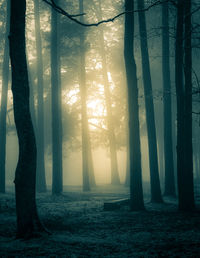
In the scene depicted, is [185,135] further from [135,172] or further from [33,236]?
[33,236]

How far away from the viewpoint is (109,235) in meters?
6.43

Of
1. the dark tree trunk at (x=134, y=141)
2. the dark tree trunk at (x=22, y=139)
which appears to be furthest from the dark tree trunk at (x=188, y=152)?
the dark tree trunk at (x=22, y=139)

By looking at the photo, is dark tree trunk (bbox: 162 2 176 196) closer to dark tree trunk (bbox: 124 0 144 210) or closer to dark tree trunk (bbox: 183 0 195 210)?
dark tree trunk (bbox: 124 0 144 210)

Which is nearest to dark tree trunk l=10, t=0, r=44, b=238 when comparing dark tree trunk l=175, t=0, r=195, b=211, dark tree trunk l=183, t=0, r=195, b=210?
dark tree trunk l=175, t=0, r=195, b=211

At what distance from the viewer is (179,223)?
7.46 metres

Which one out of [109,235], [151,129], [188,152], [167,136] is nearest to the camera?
[109,235]

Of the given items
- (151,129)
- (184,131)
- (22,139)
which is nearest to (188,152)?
(184,131)

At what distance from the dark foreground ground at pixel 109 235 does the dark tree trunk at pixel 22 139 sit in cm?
47

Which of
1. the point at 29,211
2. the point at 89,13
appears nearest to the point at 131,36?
the point at 29,211

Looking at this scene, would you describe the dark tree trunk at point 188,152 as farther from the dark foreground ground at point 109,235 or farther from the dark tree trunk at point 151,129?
the dark tree trunk at point 151,129

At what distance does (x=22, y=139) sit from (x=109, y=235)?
9.56 feet

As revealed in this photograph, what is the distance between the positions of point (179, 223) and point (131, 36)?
6.71 meters

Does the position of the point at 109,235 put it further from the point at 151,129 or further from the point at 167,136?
the point at 167,136

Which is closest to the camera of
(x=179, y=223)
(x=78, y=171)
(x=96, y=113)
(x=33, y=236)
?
(x=33, y=236)
